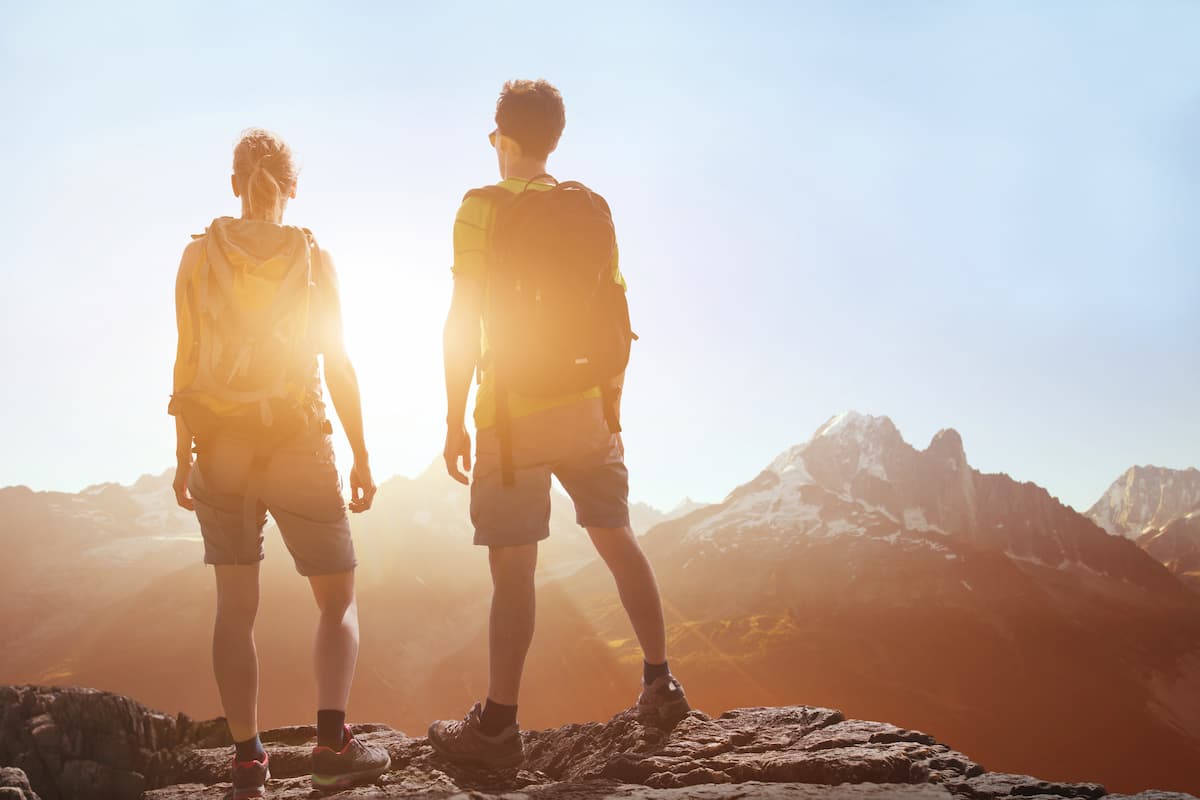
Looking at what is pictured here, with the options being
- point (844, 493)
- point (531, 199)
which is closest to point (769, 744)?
point (531, 199)

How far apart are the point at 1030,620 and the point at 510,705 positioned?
9444 cm

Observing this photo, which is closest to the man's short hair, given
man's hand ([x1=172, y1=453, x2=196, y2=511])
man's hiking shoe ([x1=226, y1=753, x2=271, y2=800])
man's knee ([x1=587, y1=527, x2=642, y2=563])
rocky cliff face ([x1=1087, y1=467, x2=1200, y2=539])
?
man's knee ([x1=587, y1=527, x2=642, y2=563])

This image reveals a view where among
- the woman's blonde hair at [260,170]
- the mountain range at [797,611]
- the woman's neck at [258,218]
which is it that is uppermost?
the woman's blonde hair at [260,170]

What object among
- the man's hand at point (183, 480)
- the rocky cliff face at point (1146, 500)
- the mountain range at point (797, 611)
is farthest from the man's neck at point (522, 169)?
the rocky cliff face at point (1146, 500)

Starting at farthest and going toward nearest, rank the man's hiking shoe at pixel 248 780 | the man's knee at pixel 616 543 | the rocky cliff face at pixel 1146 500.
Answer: the rocky cliff face at pixel 1146 500 → the man's knee at pixel 616 543 → the man's hiking shoe at pixel 248 780

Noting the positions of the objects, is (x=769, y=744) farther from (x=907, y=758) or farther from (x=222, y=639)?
(x=222, y=639)

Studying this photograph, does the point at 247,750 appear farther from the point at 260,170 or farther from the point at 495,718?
the point at 260,170

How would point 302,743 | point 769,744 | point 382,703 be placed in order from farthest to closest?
1. point 382,703
2. point 302,743
3. point 769,744

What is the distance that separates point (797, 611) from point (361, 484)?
83636 mm

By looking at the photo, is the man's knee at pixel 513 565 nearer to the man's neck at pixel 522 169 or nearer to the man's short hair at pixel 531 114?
the man's neck at pixel 522 169

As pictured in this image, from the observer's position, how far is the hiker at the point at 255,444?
3.09 meters

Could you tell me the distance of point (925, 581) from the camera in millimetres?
83188

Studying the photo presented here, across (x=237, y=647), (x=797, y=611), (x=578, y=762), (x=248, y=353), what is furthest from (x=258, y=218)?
(x=797, y=611)

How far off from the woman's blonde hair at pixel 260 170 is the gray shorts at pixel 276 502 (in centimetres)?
115
